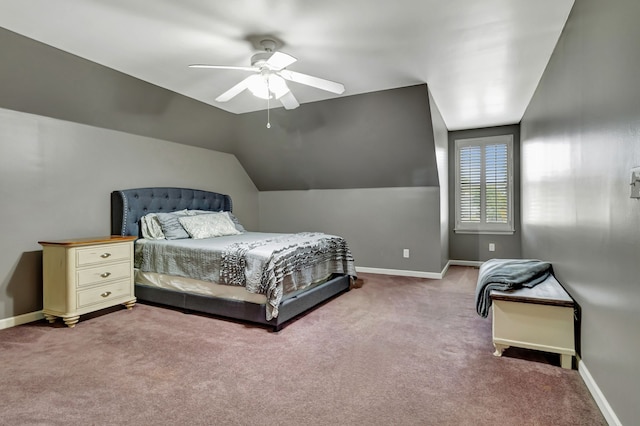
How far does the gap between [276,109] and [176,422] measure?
3.89 metres

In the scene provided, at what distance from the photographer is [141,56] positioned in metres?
3.09

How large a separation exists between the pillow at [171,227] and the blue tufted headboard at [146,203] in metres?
0.23

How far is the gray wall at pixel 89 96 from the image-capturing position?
113 inches

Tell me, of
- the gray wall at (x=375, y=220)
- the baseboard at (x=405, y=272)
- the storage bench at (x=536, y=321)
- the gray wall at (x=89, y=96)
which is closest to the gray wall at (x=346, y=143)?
the gray wall at (x=375, y=220)

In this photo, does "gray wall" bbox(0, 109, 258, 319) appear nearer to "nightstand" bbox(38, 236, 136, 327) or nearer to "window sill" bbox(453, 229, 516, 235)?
"nightstand" bbox(38, 236, 136, 327)

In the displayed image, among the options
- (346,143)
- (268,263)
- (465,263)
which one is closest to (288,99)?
(268,263)

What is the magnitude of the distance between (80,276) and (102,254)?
0.28 m

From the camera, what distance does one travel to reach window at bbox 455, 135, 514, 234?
570cm

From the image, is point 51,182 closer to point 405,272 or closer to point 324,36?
point 324,36

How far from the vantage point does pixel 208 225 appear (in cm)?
435

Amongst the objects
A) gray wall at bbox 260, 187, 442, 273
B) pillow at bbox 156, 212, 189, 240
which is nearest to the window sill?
gray wall at bbox 260, 187, 442, 273

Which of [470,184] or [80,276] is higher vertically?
[470,184]

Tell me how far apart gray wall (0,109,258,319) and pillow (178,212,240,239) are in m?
0.72

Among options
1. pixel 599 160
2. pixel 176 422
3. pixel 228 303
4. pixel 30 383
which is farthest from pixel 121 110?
pixel 599 160
